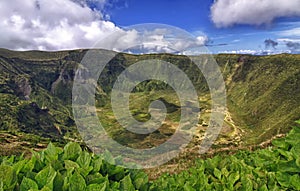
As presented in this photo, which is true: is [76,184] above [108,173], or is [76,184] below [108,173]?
above

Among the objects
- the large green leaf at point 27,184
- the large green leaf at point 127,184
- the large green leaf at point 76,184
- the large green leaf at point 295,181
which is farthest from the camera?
the large green leaf at point 295,181

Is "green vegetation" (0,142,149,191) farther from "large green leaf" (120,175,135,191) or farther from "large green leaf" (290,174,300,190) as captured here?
"large green leaf" (290,174,300,190)

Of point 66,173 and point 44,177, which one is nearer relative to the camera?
point 44,177

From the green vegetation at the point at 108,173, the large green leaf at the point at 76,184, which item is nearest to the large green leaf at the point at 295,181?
the green vegetation at the point at 108,173

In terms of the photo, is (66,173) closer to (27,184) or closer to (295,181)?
(27,184)

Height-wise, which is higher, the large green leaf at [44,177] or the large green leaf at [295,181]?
the large green leaf at [44,177]

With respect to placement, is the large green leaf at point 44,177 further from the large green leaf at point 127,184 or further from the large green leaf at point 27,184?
the large green leaf at point 127,184

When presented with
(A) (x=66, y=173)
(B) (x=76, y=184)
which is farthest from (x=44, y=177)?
(A) (x=66, y=173)

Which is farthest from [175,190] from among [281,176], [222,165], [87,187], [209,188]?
[87,187]
